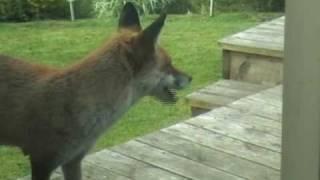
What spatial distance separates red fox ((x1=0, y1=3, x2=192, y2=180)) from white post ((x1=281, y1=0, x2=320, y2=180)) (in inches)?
22.1

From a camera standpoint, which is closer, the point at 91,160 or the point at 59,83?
the point at 59,83

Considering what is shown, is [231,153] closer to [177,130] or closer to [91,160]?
[177,130]

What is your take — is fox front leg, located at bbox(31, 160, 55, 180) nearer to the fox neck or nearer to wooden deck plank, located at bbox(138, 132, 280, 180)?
the fox neck

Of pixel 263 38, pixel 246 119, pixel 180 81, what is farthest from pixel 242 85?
pixel 180 81

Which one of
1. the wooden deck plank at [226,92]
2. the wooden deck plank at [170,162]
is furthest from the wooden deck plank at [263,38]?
the wooden deck plank at [170,162]

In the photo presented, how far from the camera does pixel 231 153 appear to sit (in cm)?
214

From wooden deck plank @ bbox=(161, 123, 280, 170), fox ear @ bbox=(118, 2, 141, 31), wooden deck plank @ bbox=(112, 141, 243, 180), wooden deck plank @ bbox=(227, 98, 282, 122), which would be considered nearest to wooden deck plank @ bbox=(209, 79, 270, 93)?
wooden deck plank @ bbox=(227, 98, 282, 122)

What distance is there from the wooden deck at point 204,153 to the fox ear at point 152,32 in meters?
0.47

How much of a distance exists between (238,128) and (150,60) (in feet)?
2.38

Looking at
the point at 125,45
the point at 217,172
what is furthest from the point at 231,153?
the point at 125,45

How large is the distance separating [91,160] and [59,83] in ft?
1.68

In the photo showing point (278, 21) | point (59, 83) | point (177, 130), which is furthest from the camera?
point (278, 21)

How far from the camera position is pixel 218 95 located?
3021 millimetres

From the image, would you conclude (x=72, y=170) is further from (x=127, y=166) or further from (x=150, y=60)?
(x=150, y=60)
